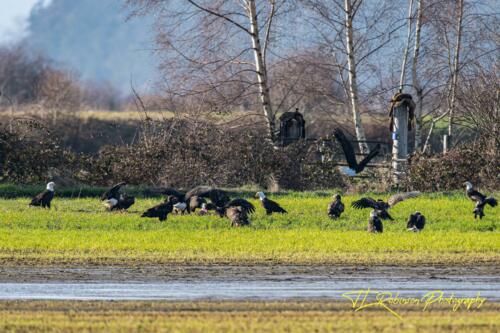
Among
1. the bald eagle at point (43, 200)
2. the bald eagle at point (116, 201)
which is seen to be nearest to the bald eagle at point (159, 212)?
the bald eagle at point (116, 201)

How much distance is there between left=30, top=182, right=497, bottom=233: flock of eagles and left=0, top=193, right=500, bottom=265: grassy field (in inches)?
8.0

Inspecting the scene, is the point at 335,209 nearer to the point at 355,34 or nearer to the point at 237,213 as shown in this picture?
the point at 237,213

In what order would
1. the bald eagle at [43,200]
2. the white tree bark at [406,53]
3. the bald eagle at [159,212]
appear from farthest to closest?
the white tree bark at [406,53], the bald eagle at [43,200], the bald eagle at [159,212]

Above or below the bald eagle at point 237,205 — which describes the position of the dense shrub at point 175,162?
above

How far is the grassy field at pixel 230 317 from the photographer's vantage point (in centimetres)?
1255

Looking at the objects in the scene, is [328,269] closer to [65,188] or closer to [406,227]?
[406,227]

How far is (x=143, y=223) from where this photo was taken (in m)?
23.8

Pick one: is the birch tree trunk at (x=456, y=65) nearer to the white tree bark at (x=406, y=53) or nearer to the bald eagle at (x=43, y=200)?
the white tree bark at (x=406, y=53)

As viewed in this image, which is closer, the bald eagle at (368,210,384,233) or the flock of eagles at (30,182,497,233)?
the bald eagle at (368,210,384,233)

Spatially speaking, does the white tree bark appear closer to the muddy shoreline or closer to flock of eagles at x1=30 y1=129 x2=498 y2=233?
flock of eagles at x1=30 y1=129 x2=498 y2=233

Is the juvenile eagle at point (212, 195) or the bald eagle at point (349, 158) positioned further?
the bald eagle at point (349, 158)

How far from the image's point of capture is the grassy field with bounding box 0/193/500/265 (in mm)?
19109

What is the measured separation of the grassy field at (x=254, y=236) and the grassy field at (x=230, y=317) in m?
4.53

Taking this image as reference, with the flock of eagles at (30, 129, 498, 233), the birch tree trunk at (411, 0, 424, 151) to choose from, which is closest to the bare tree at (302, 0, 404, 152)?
the birch tree trunk at (411, 0, 424, 151)
